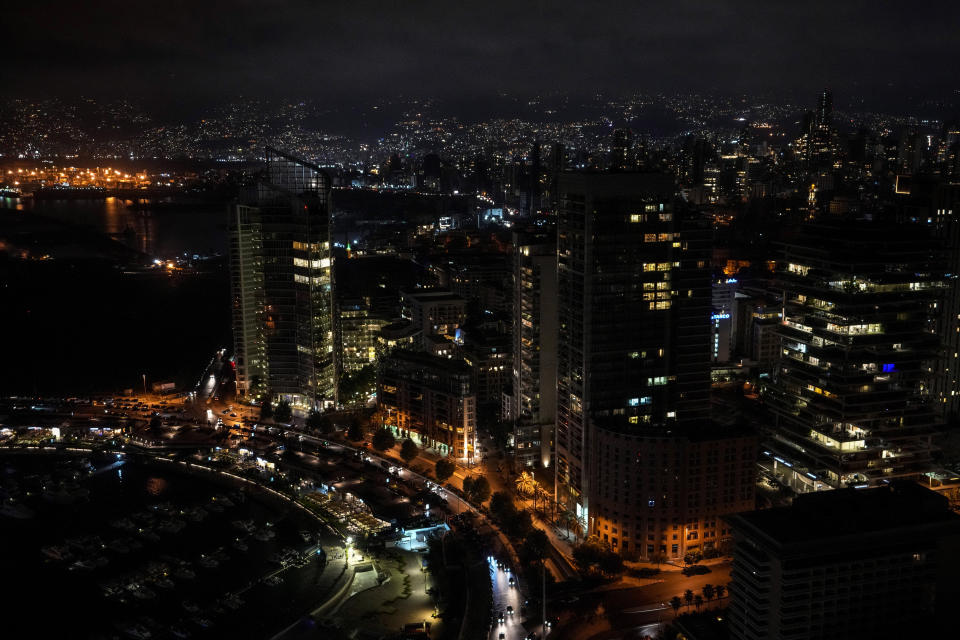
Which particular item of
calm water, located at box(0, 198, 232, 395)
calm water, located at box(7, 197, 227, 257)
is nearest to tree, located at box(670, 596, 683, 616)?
calm water, located at box(0, 198, 232, 395)

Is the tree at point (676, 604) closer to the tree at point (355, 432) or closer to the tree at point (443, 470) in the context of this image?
the tree at point (443, 470)

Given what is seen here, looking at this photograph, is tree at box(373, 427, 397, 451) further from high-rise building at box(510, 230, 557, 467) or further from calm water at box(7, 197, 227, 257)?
calm water at box(7, 197, 227, 257)

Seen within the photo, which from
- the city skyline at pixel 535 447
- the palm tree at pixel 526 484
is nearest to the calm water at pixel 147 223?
the city skyline at pixel 535 447

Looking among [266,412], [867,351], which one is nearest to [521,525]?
[867,351]

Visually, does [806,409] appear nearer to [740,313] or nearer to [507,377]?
[507,377]

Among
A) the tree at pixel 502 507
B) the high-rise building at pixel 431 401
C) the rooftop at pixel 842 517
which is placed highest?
the rooftop at pixel 842 517

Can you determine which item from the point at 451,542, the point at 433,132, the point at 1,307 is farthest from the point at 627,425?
the point at 433,132
